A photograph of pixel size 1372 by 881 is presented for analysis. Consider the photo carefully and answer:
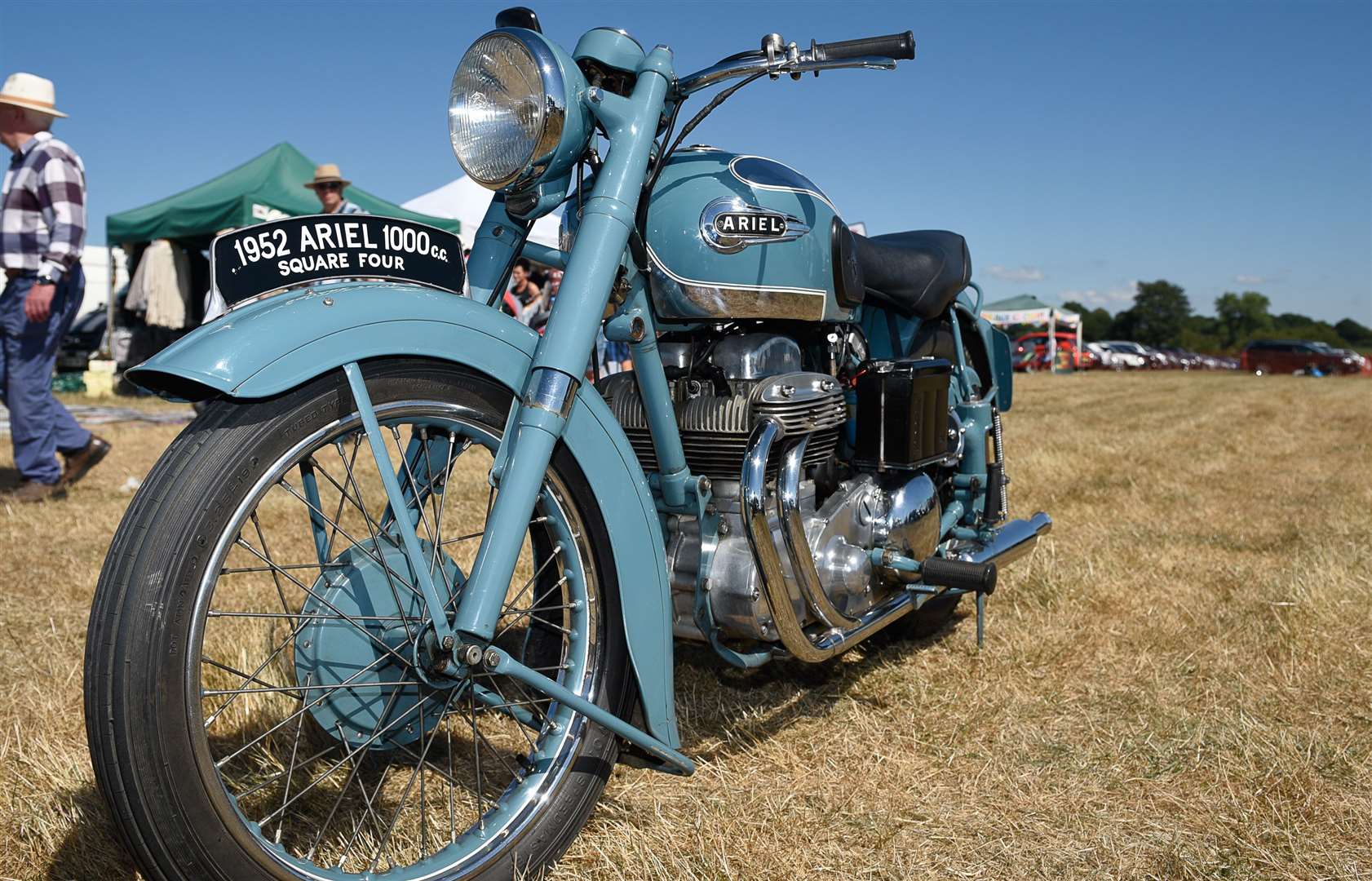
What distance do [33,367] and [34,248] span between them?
1.89 ft

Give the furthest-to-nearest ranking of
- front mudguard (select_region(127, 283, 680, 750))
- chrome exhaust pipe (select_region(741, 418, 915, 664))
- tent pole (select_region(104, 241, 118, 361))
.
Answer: tent pole (select_region(104, 241, 118, 361)), chrome exhaust pipe (select_region(741, 418, 915, 664)), front mudguard (select_region(127, 283, 680, 750))

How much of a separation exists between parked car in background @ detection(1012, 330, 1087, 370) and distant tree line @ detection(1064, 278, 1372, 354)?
49469 mm

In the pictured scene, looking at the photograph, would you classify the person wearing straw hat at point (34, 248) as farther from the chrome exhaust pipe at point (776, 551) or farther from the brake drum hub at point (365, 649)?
the chrome exhaust pipe at point (776, 551)

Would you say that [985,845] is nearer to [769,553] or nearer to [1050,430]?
[769,553]

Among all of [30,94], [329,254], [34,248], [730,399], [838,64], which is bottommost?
[730,399]

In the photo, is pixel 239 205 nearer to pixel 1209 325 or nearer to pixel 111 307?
pixel 111 307

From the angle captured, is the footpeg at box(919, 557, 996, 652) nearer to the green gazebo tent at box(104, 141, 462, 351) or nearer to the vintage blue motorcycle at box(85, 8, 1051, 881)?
the vintage blue motorcycle at box(85, 8, 1051, 881)

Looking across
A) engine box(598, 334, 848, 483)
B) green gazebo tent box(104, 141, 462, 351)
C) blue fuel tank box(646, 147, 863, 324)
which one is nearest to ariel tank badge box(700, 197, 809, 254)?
blue fuel tank box(646, 147, 863, 324)

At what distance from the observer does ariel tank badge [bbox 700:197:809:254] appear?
2.21m

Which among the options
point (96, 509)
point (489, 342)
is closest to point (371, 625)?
point (489, 342)

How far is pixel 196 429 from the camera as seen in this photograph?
146 centimetres

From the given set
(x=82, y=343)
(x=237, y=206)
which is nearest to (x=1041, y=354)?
(x=82, y=343)

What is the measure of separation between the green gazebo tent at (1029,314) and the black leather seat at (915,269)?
3310cm

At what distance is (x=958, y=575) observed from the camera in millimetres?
2586
